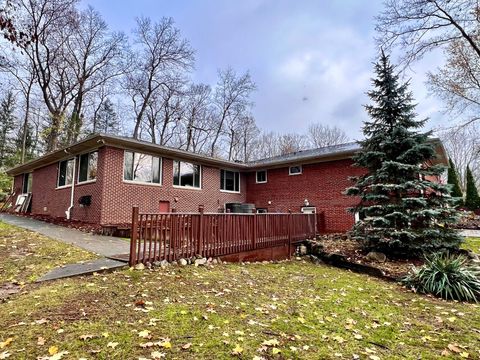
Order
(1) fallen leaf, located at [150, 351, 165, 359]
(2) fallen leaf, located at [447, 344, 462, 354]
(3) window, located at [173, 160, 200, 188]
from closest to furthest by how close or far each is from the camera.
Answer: (1) fallen leaf, located at [150, 351, 165, 359] < (2) fallen leaf, located at [447, 344, 462, 354] < (3) window, located at [173, 160, 200, 188]

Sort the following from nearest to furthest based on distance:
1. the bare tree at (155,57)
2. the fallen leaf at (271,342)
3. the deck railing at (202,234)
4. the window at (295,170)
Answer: the fallen leaf at (271,342) → the deck railing at (202,234) → the window at (295,170) → the bare tree at (155,57)

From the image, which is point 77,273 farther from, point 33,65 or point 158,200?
point 33,65

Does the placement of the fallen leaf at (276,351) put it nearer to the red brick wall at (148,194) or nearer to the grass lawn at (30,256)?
the grass lawn at (30,256)

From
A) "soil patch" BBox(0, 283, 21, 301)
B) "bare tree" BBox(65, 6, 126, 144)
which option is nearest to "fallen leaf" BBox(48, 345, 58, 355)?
"soil patch" BBox(0, 283, 21, 301)

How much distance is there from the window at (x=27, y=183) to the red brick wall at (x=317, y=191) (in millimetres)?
15348

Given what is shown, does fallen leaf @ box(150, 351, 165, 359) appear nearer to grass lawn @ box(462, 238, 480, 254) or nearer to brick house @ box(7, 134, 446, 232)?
brick house @ box(7, 134, 446, 232)

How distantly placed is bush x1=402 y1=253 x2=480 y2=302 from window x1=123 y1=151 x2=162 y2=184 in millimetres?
10347

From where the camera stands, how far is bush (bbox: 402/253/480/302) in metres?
5.91

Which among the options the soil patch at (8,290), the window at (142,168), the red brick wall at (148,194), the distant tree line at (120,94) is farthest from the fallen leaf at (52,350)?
the distant tree line at (120,94)

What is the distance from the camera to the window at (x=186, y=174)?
1413 cm

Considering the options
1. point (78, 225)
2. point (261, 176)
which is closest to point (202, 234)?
point (78, 225)

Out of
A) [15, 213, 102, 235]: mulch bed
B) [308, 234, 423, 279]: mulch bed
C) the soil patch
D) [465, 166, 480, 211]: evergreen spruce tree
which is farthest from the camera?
[465, 166, 480, 211]: evergreen spruce tree

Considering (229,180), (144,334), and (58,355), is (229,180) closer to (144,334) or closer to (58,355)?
(144,334)

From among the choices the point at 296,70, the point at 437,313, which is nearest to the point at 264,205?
the point at 296,70
